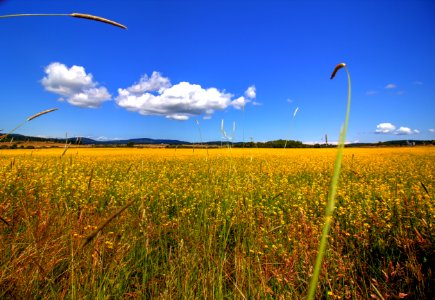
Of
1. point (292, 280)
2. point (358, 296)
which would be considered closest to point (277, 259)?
point (292, 280)

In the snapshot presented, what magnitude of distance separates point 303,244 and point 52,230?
2.45 metres

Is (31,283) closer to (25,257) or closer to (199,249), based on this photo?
(25,257)

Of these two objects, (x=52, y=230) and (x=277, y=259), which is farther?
(x=277, y=259)

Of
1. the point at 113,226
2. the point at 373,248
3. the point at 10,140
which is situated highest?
the point at 10,140

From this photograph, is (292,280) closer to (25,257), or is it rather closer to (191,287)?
(191,287)

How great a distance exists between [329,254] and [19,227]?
3144mm

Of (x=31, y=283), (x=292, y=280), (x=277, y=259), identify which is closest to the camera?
(x=31, y=283)

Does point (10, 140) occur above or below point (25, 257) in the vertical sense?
above

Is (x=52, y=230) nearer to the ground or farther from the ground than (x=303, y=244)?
farther from the ground

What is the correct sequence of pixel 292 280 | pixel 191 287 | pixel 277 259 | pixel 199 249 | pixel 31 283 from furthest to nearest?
1. pixel 277 259
2. pixel 199 249
3. pixel 292 280
4. pixel 191 287
5. pixel 31 283

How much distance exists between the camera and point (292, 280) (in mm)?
2396

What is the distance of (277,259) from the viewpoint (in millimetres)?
3156

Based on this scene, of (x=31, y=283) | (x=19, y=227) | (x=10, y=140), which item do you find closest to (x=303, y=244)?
(x=31, y=283)

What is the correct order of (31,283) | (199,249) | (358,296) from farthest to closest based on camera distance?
(199,249) < (358,296) < (31,283)
